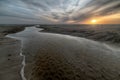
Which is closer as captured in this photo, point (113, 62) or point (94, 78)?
point (94, 78)

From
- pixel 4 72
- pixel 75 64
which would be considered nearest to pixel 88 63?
pixel 75 64

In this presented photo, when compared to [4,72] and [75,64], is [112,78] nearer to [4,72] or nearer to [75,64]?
[75,64]

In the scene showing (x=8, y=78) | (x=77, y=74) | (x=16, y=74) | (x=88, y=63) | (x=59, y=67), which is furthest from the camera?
(x=88, y=63)

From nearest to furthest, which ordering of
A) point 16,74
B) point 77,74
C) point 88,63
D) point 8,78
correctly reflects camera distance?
point 8,78, point 16,74, point 77,74, point 88,63

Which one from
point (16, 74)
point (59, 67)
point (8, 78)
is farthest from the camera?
point (59, 67)

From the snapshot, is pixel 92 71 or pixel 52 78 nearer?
pixel 52 78

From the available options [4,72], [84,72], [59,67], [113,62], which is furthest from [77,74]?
[4,72]

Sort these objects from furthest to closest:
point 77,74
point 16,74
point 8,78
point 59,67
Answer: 1. point 59,67
2. point 77,74
3. point 16,74
4. point 8,78

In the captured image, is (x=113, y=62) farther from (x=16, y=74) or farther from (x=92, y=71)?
(x=16, y=74)
